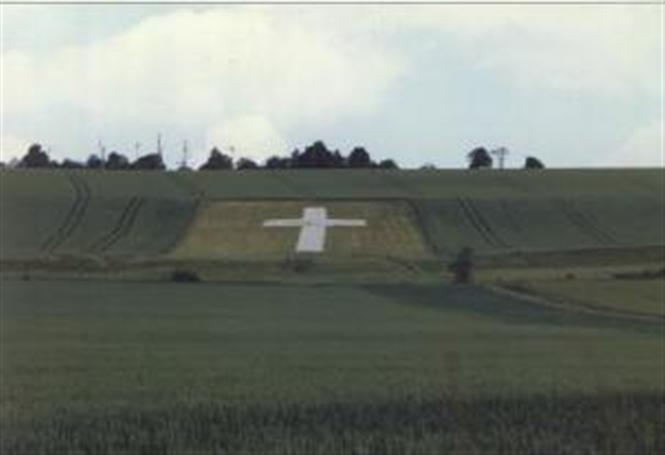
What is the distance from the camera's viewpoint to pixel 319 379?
27.3 m

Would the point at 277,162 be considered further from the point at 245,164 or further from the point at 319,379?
the point at 319,379

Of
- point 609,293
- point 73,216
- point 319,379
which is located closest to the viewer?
point 319,379

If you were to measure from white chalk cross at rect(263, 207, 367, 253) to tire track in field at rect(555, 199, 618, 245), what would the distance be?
15813mm

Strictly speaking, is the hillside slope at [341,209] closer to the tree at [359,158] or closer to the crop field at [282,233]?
the crop field at [282,233]

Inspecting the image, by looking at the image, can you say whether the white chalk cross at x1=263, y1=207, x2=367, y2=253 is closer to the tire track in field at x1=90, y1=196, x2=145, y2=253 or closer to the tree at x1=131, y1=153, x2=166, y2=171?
the tire track in field at x1=90, y1=196, x2=145, y2=253

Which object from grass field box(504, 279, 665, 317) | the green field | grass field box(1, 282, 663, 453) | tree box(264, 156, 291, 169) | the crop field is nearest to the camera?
grass field box(1, 282, 663, 453)

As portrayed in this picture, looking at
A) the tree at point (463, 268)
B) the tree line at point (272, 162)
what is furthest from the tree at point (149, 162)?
the tree at point (463, 268)

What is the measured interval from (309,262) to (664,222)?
106 ft

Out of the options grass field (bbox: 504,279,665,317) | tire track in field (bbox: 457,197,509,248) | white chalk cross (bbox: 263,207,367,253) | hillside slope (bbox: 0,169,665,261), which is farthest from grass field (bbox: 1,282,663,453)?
tire track in field (bbox: 457,197,509,248)

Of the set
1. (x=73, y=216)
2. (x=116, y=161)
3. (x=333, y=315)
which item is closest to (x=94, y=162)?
(x=116, y=161)

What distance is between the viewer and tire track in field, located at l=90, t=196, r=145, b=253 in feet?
350

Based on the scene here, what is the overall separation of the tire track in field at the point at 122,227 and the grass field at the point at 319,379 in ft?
152

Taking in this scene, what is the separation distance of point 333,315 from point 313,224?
2242 inches

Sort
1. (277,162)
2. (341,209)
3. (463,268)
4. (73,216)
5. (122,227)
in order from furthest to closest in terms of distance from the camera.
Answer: (277,162), (341,209), (73,216), (122,227), (463,268)
